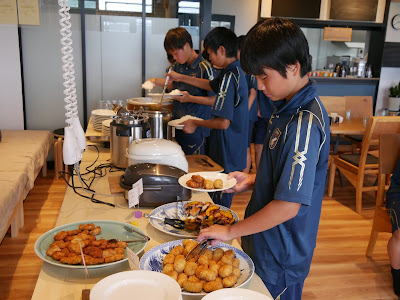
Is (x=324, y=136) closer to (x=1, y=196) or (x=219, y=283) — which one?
(x=219, y=283)

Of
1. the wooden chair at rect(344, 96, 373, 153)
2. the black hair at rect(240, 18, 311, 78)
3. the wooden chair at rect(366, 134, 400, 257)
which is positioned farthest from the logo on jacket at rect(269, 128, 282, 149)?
the wooden chair at rect(344, 96, 373, 153)

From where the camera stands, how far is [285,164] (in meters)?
1.13

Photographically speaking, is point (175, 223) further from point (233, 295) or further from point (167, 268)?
point (233, 295)

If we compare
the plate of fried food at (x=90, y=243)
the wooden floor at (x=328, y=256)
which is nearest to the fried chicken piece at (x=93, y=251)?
the plate of fried food at (x=90, y=243)

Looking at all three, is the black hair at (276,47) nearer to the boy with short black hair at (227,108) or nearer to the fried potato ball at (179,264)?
the fried potato ball at (179,264)

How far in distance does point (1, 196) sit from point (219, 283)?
2.10 m

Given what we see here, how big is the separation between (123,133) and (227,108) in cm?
69

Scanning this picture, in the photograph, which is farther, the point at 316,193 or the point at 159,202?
the point at 159,202

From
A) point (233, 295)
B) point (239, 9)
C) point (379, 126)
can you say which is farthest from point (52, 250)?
point (239, 9)

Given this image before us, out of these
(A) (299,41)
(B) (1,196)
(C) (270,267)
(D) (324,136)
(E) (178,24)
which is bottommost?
(B) (1,196)

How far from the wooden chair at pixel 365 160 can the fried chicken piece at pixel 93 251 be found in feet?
9.46

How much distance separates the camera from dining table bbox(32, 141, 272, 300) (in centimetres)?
108

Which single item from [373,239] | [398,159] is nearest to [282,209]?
[398,159]

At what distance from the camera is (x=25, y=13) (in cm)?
438
